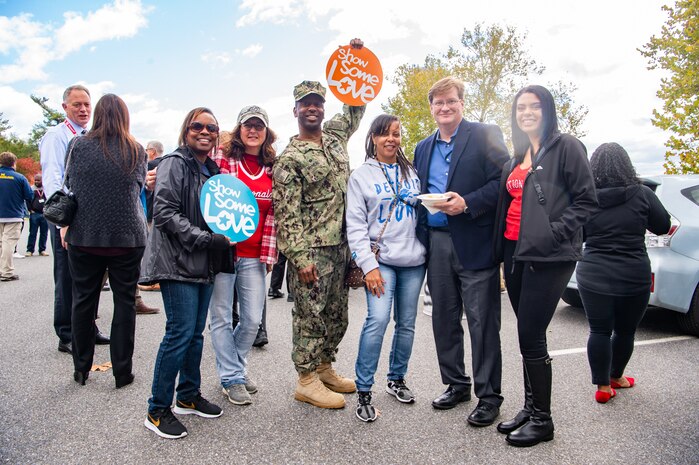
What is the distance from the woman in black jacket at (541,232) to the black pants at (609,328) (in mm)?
717

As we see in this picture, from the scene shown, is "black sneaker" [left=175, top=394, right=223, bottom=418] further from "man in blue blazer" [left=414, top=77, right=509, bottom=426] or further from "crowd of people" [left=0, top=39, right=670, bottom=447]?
"man in blue blazer" [left=414, top=77, right=509, bottom=426]

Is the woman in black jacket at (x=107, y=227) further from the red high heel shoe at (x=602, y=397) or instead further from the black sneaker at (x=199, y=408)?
the red high heel shoe at (x=602, y=397)

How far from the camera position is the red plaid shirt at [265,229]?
10.6ft

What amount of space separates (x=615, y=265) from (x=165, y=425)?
312 cm

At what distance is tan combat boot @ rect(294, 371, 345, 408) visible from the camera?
314 centimetres

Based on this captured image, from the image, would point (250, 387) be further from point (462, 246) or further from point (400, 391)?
point (462, 246)

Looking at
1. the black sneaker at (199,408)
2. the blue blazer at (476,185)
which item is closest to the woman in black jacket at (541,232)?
the blue blazer at (476,185)

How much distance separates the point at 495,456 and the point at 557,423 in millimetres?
644

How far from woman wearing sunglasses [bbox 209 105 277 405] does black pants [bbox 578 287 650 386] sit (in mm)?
2290

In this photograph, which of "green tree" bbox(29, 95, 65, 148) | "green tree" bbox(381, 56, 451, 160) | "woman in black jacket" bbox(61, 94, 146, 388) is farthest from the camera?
"green tree" bbox(29, 95, 65, 148)

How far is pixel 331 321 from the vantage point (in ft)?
10.8

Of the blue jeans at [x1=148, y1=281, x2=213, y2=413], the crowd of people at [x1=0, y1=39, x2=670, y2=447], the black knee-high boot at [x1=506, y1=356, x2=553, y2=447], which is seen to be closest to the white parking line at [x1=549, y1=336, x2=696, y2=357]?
the crowd of people at [x1=0, y1=39, x2=670, y2=447]

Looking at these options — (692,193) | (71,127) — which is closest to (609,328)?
(692,193)

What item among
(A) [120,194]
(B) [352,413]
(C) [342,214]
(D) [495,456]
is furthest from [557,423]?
(A) [120,194]
